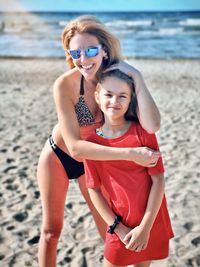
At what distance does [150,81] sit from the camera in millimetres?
12914

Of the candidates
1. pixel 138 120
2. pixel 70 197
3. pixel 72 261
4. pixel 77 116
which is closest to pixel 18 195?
pixel 70 197

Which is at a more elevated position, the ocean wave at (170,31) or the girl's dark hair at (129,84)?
the girl's dark hair at (129,84)

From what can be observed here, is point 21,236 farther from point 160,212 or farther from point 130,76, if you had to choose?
point 130,76

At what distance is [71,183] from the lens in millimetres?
5145

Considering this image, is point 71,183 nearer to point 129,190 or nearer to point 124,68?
point 129,190

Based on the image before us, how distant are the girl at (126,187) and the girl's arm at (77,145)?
0.31ft

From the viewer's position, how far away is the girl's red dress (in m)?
2.03

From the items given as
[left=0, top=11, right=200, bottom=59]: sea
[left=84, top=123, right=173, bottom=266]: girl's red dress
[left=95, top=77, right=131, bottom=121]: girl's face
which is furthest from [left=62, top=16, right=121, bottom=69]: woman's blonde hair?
[left=0, top=11, right=200, bottom=59]: sea

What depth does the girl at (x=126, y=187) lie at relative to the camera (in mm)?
2010

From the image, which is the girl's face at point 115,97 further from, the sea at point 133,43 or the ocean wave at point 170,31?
the ocean wave at point 170,31

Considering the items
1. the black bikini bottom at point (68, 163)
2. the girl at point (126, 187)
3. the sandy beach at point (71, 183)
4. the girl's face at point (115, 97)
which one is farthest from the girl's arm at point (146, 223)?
the sandy beach at point (71, 183)

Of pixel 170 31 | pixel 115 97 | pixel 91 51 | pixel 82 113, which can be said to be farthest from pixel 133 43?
pixel 115 97

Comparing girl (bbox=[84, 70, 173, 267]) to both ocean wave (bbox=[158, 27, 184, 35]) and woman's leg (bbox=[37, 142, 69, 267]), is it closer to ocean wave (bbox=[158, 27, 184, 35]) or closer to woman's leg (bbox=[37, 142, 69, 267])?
woman's leg (bbox=[37, 142, 69, 267])

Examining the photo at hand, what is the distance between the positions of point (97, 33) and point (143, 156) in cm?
75
